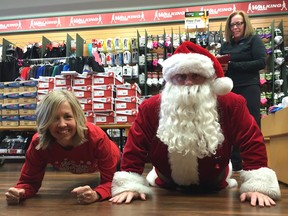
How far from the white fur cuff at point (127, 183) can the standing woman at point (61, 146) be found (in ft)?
0.23

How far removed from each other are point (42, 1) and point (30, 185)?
5118mm

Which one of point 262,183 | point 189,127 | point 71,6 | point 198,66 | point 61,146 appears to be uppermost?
point 71,6

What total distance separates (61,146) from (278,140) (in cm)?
149

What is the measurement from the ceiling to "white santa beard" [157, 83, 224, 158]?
457 cm

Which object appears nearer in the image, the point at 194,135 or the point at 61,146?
the point at 194,135

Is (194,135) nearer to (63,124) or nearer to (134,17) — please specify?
(63,124)

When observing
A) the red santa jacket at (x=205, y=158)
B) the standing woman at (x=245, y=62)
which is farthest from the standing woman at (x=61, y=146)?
the standing woman at (x=245, y=62)

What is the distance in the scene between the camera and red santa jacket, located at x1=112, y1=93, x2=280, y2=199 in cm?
146

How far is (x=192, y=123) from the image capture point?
1.52 meters

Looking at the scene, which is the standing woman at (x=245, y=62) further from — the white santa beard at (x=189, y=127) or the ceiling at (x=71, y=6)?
the ceiling at (x=71, y=6)

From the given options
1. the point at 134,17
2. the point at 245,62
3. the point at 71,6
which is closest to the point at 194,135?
the point at 245,62

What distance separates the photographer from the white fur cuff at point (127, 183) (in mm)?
1486

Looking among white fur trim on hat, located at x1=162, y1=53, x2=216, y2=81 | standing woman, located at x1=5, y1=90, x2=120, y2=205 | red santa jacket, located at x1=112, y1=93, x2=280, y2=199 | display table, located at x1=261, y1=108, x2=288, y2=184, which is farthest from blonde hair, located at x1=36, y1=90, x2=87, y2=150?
display table, located at x1=261, y1=108, x2=288, y2=184

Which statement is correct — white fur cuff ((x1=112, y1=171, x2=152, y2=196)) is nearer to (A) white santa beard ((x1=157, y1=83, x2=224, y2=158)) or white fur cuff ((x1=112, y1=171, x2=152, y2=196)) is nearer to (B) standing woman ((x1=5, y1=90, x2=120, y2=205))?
(B) standing woman ((x1=5, y1=90, x2=120, y2=205))
